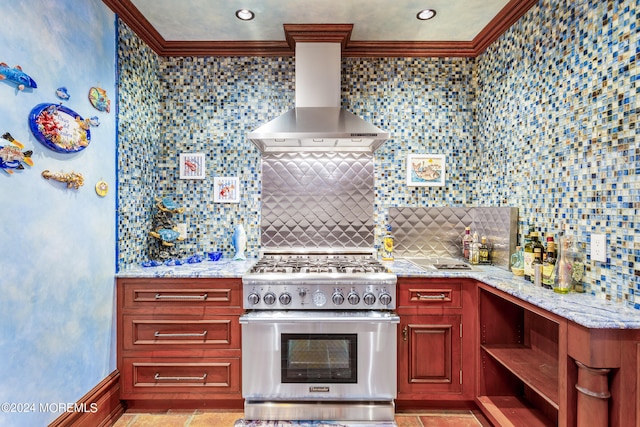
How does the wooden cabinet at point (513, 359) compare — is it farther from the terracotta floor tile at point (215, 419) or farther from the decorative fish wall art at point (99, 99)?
the decorative fish wall art at point (99, 99)

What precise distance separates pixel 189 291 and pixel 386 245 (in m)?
1.54

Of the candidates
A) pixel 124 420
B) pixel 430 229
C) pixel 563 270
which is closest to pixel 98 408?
pixel 124 420

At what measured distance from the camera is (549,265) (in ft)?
5.74

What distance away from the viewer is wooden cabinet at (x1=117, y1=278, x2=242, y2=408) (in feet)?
6.91

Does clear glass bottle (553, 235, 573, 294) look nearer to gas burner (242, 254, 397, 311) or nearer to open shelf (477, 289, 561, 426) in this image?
open shelf (477, 289, 561, 426)

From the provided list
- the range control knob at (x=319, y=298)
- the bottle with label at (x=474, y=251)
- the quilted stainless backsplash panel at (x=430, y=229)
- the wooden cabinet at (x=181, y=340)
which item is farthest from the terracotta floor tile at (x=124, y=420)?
the bottle with label at (x=474, y=251)

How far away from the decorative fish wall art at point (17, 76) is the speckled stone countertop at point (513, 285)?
1182 millimetres

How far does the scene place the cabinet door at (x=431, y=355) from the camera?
6.89ft

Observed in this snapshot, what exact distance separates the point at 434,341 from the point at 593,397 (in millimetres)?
932

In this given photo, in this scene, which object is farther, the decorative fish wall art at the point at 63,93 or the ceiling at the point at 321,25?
the ceiling at the point at 321,25

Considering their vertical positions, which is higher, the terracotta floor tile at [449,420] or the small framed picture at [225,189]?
the small framed picture at [225,189]

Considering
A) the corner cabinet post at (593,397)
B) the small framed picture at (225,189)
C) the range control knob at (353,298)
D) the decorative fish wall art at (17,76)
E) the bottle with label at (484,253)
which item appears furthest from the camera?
the small framed picture at (225,189)

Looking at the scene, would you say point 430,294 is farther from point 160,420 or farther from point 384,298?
point 160,420

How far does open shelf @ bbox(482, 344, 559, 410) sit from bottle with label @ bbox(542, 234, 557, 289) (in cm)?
46
